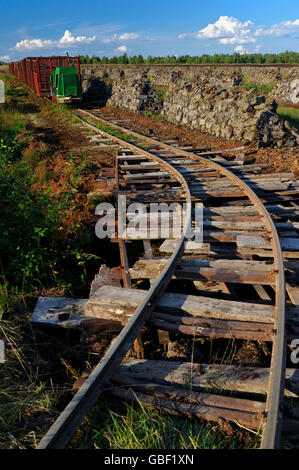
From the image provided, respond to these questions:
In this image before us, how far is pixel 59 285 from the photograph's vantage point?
188 inches

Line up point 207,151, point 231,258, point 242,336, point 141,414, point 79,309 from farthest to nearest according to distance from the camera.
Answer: point 207,151 → point 231,258 → point 79,309 → point 242,336 → point 141,414

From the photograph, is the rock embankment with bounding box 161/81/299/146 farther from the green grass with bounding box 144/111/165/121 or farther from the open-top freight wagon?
the open-top freight wagon

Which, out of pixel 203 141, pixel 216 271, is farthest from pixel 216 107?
pixel 216 271

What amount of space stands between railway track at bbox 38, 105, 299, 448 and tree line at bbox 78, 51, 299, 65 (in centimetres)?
6970

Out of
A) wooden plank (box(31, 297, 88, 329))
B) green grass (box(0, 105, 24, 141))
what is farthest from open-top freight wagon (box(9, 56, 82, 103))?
wooden plank (box(31, 297, 88, 329))

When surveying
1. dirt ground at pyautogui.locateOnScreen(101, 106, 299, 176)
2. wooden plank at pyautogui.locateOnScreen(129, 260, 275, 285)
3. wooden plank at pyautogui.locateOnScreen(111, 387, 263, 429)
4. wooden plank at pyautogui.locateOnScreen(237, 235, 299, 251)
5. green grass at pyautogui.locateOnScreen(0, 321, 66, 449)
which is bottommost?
green grass at pyautogui.locateOnScreen(0, 321, 66, 449)

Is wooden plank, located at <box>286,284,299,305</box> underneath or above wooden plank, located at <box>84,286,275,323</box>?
underneath

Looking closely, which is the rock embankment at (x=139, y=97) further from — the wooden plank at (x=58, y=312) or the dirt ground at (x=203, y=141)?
the wooden plank at (x=58, y=312)

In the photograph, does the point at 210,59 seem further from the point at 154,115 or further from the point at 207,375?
the point at 207,375

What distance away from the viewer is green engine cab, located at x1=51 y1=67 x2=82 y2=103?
22203 mm

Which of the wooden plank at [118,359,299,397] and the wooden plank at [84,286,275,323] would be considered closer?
the wooden plank at [118,359,299,397]
